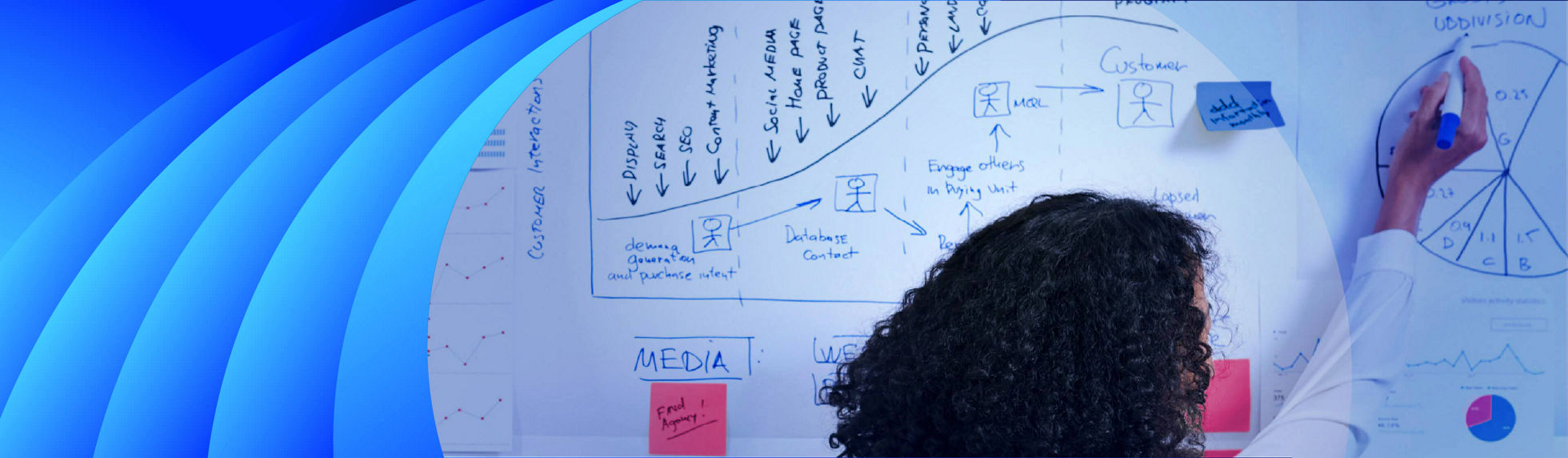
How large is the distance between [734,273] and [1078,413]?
712 millimetres

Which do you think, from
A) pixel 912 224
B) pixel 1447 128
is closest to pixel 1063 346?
pixel 912 224

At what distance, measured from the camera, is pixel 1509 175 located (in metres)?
1.36

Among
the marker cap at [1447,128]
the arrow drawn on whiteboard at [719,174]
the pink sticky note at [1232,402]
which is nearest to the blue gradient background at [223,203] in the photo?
the arrow drawn on whiteboard at [719,174]

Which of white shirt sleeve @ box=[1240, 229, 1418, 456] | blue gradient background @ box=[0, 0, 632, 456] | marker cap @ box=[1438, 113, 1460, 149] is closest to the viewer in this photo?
blue gradient background @ box=[0, 0, 632, 456]

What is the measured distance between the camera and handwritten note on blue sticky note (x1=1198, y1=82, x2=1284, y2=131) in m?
1.41

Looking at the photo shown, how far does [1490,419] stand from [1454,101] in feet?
1.73

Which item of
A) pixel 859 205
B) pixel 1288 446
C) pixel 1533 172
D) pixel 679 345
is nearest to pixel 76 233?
pixel 679 345

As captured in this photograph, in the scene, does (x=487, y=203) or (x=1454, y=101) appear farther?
(x=487, y=203)

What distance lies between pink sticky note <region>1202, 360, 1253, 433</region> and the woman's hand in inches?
13.0

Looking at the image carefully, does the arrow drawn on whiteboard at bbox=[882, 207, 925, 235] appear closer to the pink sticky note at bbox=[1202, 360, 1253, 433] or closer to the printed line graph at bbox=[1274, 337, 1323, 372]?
the pink sticky note at bbox=[1202, 360, 1253, 433]

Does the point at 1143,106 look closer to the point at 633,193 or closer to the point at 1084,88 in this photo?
the point at 1084,88

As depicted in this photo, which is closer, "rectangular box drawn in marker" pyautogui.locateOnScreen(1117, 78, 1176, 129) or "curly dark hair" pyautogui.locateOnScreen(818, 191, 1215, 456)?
"curly dark hair" pyautogui.locateOnScreen(818, 191, 1215, 456)

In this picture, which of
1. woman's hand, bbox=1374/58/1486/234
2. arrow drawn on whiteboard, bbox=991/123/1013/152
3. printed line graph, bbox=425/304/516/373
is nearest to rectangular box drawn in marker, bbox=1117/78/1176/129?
arrow drawn on whiteboard, bbox=991/123/1013/152

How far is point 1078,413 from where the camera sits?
876mm
